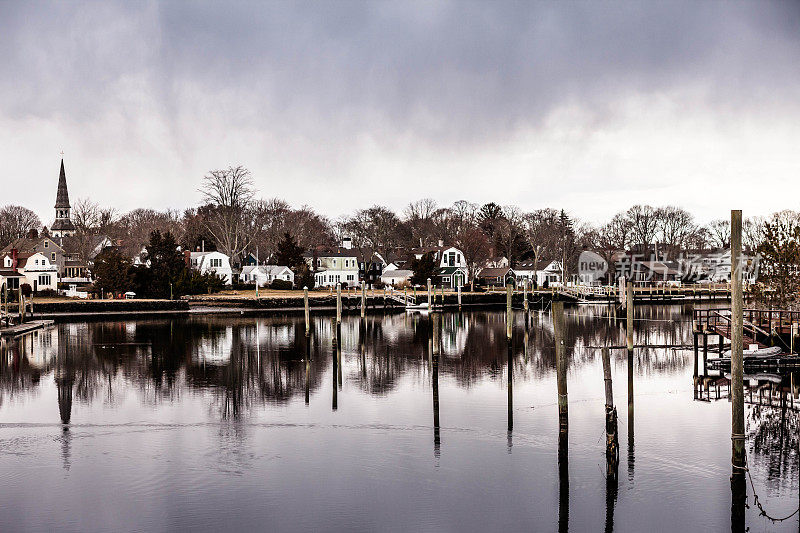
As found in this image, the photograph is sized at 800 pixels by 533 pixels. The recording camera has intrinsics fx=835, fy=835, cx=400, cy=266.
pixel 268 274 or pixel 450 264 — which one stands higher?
pixel 450 264

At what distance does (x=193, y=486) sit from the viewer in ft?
65.3

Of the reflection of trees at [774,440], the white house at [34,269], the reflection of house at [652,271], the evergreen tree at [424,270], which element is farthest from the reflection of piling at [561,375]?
the reflection of house at [652,271]

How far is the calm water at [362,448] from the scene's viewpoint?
18047mm

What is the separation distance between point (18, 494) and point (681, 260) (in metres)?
142

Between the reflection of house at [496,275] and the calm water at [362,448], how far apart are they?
88.9 m

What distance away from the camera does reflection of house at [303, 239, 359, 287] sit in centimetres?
12525

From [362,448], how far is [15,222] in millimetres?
139026

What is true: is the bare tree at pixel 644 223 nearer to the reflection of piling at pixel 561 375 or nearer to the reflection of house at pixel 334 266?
the reflection of house at pixel 334 266

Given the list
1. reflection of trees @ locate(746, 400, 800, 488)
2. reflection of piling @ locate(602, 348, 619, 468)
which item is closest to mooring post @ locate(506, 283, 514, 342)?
reflection of trees @ locate(746, 400, 800, 488)

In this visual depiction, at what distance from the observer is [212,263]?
112m

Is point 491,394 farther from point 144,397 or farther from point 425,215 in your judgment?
point 425,215

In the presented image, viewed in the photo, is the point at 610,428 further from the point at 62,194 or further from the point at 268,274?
the point at 62,194

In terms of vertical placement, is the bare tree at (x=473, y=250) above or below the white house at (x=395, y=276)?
above

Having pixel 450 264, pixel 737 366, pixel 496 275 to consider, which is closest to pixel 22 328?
pixel 737 366
